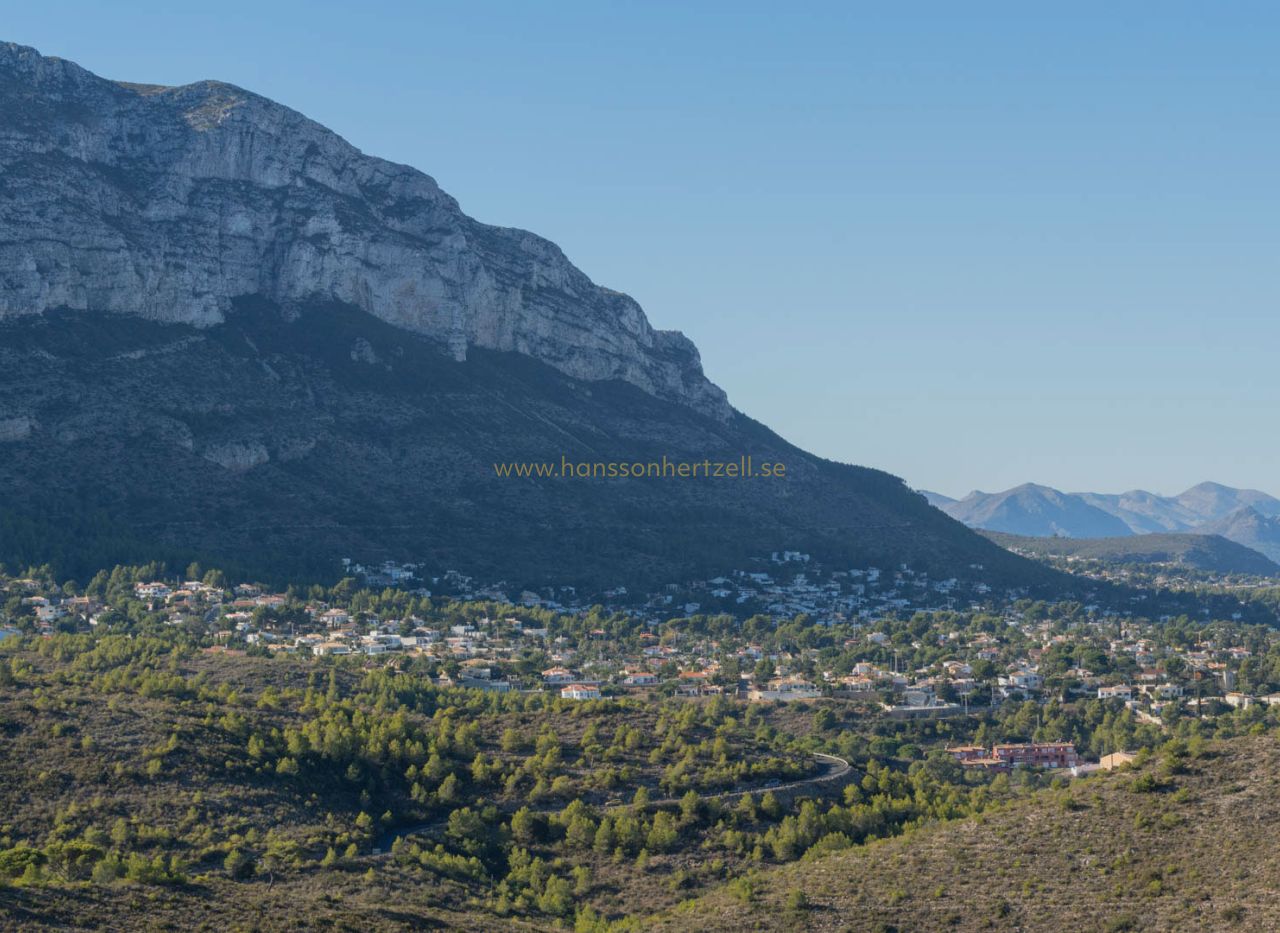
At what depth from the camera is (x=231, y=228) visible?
6580 inches

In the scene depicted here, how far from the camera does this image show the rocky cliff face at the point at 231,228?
15188 centimetres

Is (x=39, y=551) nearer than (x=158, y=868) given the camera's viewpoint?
No

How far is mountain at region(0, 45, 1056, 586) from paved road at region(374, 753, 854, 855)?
69.6 m

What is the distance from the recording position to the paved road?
58588mm

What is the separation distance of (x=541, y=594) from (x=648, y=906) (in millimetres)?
91495

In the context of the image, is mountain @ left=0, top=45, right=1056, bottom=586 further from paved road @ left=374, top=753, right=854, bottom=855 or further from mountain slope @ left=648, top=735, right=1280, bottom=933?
mountain slope @ left=648, top=735, right=1280, bottom=933

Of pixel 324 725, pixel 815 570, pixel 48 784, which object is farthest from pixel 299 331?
pixel 48 784

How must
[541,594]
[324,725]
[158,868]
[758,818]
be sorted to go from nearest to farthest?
[158,868], [758,818], [324,725], [541,594]

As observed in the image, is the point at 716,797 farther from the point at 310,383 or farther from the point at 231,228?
the point at 231,228

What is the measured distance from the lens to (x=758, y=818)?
6284 centimetres

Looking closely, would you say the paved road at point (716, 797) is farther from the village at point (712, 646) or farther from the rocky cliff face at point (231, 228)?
the rocky cliff face at point (231, 228)

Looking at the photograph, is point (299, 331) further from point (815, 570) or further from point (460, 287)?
point (815, 570)

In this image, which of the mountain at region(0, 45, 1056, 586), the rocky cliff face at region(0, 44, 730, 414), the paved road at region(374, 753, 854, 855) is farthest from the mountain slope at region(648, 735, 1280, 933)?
the rocky cliff face at region(0, 44, 730, 414)

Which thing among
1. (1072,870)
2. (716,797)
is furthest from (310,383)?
(1072,870)
